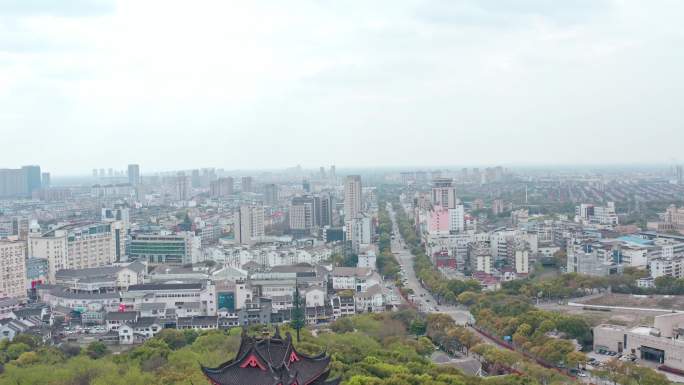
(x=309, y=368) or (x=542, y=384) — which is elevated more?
(x=309, y=368)

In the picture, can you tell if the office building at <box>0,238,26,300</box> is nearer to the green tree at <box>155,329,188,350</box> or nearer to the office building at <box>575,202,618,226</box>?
the green tree at <box>155,329,188,350</box>

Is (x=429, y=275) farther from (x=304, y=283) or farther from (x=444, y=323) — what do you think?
(x=444, y=323)

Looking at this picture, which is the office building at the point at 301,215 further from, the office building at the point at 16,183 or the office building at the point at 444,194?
the office building at the point at 16,183

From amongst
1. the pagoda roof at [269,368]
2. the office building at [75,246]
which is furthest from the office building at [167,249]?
the pagoda roof at [269,368]

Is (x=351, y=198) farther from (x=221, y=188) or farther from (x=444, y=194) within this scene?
(x=221, y=188)

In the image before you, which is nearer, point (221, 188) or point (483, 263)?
point (483, 263)

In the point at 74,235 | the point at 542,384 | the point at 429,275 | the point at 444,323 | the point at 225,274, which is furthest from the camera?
the point at 74,235

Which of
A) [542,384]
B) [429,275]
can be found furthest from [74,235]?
[542,384]

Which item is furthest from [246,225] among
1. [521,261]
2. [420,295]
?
[521,261]

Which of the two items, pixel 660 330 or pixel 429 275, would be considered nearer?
pixel 660 330
